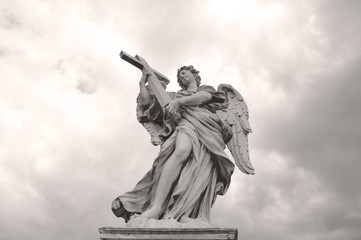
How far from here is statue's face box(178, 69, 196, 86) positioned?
1039 centimetres

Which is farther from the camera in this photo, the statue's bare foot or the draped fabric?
the draped fabric

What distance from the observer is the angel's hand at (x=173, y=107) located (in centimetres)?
947

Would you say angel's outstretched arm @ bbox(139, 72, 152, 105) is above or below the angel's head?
below

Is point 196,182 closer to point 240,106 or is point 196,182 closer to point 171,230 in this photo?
point 171,230

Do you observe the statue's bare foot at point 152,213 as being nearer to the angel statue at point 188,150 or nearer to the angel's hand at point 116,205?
the angel statue at point 188,150

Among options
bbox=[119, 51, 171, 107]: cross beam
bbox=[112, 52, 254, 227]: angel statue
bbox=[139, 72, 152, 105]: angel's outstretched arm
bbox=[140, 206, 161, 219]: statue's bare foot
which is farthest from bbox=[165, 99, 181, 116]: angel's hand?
bbox=[140, 206, 161, 219]: statue's bare foot

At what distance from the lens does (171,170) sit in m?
8.80

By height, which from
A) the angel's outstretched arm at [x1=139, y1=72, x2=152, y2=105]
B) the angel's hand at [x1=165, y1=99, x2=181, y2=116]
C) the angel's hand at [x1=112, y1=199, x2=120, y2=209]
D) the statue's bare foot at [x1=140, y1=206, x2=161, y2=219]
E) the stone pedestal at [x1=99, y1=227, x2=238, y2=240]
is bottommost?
the stone pedestal at [x1=99, y1=227, x2=238, y2=240]

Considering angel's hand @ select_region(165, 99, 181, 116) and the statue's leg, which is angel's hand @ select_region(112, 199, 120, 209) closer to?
the statue's leg

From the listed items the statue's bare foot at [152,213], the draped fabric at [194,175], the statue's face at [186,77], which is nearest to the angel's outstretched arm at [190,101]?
the draped fabric at [194,175]

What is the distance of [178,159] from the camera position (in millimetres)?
8906

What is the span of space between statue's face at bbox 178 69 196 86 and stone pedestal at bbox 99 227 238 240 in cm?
377

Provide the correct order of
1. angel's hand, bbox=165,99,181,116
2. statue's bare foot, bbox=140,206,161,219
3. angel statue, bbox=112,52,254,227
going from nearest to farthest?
1. statue's bare foot, bbox=140,206,161,219
2. angel statue, bbox=112,52,254,227
3. angel's hand, bbox=165,99,181,116

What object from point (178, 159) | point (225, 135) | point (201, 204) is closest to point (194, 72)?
point (225, 135)
